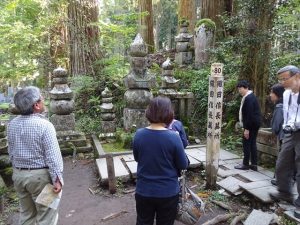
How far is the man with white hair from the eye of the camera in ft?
9.37

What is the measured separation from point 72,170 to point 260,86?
5110 millimetres

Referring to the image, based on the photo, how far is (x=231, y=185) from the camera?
4922 millimetres

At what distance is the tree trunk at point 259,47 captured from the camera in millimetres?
7031

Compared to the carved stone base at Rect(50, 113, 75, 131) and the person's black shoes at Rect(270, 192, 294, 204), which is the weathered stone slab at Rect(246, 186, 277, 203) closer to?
the person's black shoes at Rect(270, 192, 294, 204)

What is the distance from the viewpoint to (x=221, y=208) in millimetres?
4547

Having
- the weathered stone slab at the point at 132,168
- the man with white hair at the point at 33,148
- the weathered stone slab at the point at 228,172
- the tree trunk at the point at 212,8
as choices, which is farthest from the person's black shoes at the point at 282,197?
the tree trunk at the point at 212,8

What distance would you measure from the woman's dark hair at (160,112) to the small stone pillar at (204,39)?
9291 mm

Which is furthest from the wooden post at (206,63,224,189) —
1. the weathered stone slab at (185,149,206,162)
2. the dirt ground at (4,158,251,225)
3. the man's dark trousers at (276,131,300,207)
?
the weathered stone slab at (185,149,206,162)

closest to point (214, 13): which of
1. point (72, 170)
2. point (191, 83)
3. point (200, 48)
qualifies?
point (200, 48)

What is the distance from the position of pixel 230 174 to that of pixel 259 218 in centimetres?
152

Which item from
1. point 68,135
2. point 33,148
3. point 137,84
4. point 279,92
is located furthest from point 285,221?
point 68,135

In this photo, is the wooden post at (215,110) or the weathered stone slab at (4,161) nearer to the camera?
the wooden post at (215,110)

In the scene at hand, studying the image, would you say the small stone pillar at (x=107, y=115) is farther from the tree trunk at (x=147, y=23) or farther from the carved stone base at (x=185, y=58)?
the tree trunk at (x=147, y=23)

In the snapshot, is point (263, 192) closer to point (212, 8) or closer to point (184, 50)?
point (184, 50)
